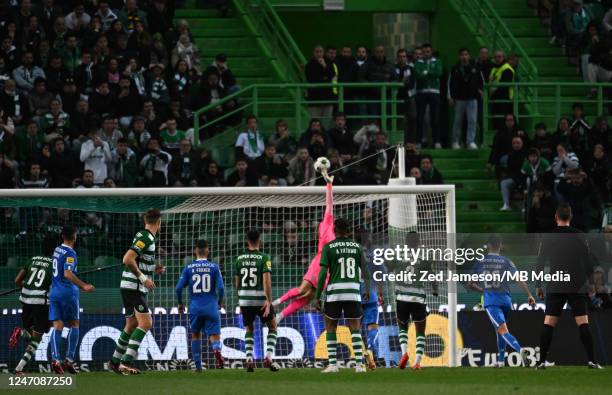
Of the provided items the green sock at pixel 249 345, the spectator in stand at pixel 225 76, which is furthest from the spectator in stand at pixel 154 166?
the green sock at pixel 249 345

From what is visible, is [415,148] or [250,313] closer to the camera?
[250,313]

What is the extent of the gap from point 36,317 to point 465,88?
10.8m

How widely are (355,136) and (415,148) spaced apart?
1.03m

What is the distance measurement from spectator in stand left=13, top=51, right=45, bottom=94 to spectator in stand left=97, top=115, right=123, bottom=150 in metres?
1.59

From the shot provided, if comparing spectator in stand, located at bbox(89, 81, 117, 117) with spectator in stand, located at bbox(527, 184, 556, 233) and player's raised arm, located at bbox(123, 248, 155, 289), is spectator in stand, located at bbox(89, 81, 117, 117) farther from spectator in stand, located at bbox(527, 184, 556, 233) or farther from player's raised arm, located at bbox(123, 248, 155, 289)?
player's raised arm, located at bbox(123, 248, 155, 289)

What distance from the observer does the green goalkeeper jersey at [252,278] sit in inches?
719

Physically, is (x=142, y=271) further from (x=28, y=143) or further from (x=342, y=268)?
(x=28, y=143)

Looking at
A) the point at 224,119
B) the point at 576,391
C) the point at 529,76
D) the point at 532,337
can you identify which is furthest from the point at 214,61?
the point at 576,391

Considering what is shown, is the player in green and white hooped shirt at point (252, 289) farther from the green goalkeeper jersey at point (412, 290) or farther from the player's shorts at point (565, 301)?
the player's shorts at point (565, 301)

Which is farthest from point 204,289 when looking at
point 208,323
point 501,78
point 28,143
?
point 501,78

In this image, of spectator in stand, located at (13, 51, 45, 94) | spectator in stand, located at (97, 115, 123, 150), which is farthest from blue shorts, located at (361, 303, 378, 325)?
spectator in stand, located at (13, 51, 45, 94)

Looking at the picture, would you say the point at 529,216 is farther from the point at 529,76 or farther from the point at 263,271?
the point at 263,271

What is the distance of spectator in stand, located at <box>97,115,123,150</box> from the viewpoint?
949 inches

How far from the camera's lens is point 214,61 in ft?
91.0
